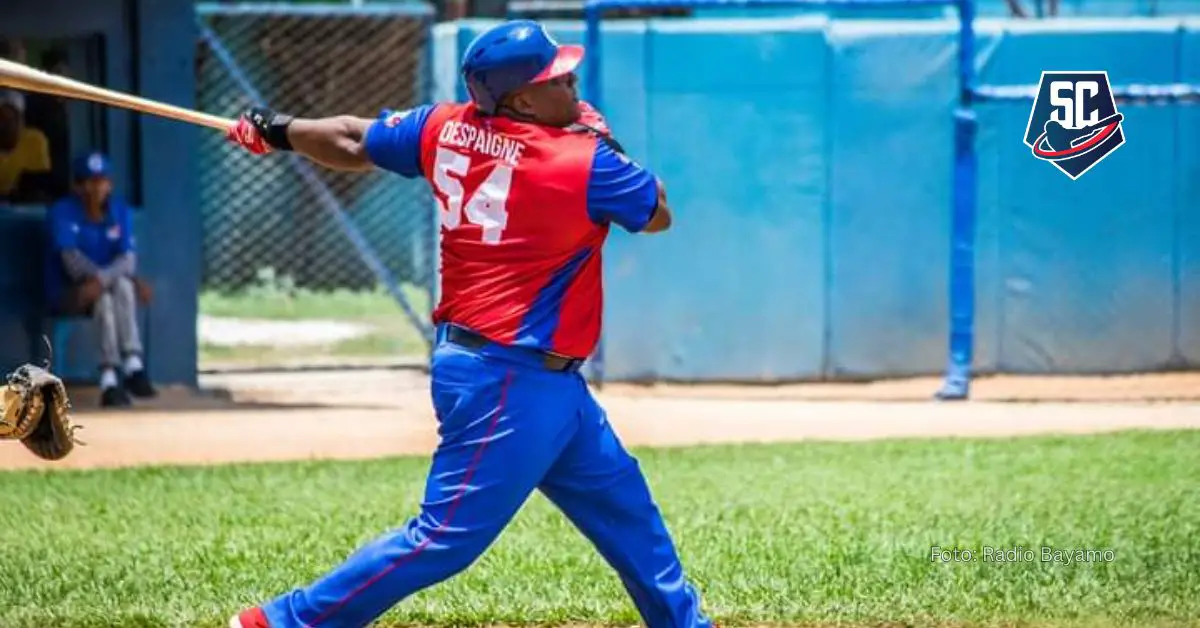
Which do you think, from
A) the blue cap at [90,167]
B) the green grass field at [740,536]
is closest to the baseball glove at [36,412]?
the green grass field at [740,536]

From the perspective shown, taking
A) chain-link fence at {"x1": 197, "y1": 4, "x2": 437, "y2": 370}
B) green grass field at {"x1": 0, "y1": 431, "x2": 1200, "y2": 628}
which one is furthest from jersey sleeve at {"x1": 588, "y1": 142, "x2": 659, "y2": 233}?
chain-link fence at {"x1": 197, "y1": 4, "x2": 437, "y2": 370}

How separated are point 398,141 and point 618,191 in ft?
2.18

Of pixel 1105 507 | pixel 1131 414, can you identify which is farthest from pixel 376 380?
pixel 1105 507

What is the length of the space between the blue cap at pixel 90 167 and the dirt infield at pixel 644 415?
4.70 feet

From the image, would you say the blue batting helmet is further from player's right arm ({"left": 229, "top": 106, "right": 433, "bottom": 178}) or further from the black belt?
the black belt

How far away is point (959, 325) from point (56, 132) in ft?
19.5

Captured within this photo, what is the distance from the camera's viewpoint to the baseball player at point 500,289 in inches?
232

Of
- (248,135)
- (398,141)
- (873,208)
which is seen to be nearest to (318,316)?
(873,208)

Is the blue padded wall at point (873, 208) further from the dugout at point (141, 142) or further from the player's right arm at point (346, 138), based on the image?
the player's right arm at point (346, 138)

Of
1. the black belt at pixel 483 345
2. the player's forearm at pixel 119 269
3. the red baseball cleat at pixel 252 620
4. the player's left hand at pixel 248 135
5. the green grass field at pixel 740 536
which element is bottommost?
the green grass field at pixel 740 536

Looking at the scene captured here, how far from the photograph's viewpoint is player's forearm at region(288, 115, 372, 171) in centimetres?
618

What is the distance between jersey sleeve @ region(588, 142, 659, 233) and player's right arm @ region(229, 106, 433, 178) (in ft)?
1.77

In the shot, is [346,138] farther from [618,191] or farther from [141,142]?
[141,142]

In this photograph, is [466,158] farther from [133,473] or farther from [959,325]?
[959,325]
